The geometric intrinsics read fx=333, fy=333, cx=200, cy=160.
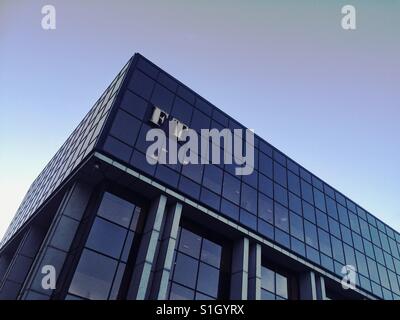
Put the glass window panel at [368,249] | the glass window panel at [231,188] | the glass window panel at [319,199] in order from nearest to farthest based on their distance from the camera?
the glass window panel at [231,188]
the glass window panel at [319,199]
the glass window panel at [368,249]

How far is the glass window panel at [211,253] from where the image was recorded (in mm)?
19625

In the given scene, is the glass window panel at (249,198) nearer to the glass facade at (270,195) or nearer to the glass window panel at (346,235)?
the glass facade at (270,195)

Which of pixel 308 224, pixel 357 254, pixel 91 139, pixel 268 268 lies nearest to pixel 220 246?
pixel 268 268

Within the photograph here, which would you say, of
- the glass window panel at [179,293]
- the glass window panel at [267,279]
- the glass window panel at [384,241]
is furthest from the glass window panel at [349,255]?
the glass window panel at [179,293]

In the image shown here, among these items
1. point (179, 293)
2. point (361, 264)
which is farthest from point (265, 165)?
point (179, 293)

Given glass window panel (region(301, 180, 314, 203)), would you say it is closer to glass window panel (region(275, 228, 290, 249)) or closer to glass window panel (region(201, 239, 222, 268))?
glass window panel (region(275, 228, 290, 249))

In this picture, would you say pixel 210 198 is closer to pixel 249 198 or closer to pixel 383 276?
pixel 249 198

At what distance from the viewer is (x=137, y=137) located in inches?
739

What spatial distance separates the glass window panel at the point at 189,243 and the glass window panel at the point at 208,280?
2.80 feet

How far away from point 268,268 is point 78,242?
1299cm

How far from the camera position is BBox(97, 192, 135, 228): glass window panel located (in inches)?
664

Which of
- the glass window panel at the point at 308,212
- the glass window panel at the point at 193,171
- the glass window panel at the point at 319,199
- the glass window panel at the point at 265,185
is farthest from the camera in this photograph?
the glass window panel at the point at 319,199
